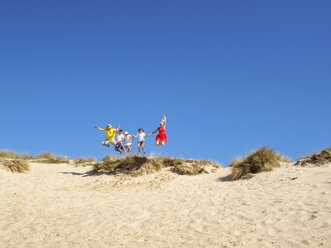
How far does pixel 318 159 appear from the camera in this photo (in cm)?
1359

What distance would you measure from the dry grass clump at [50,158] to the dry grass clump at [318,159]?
16.8m

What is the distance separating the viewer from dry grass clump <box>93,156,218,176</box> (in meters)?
16.5

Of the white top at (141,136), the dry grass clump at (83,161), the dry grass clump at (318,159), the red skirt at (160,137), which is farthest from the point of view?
the dry grass clump at (83,161)

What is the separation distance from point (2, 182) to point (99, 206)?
7.55m

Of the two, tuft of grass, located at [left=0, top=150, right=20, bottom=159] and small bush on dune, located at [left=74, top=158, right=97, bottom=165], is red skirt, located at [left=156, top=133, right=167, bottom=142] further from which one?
tuft of grass, located at [left=0, top=150, right=20, bottom=159]

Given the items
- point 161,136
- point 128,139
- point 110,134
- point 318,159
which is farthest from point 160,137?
point 318,159

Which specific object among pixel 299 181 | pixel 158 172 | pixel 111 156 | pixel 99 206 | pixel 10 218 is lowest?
pixel 10 218

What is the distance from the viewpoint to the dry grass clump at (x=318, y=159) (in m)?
13.4

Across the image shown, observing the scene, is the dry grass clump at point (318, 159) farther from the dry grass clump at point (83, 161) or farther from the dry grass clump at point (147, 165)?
the dry grass clump at point (83, 161)

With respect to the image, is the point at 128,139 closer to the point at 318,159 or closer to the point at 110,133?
the point at 110,133

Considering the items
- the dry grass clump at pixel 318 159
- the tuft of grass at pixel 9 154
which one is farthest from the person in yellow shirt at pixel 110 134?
the dry grass clump at pixel 318 159

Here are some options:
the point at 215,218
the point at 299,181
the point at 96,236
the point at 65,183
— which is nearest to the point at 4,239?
the point at 96,236

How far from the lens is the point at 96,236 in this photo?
27.8 ft

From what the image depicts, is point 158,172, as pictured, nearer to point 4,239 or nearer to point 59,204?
point 59,204
